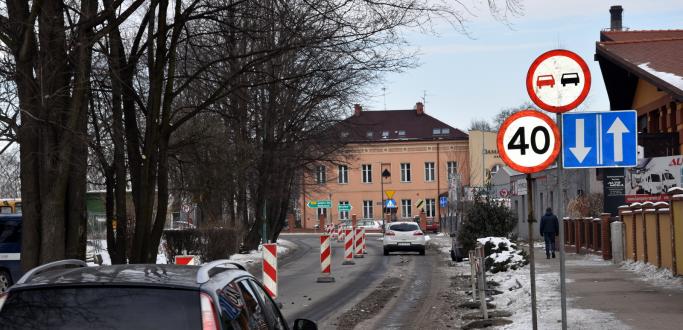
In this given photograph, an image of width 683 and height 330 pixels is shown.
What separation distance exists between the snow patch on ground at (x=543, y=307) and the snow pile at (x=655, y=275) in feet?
6.10

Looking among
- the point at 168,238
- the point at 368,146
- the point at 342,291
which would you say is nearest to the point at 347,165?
the point at 168,238

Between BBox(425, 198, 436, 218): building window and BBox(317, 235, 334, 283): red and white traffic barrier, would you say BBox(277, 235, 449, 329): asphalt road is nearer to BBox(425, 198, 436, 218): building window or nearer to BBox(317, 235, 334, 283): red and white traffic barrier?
BBox(317, 235, 334, 283): red and white traffic barrier

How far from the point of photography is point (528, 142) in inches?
379

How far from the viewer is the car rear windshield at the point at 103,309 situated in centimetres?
495

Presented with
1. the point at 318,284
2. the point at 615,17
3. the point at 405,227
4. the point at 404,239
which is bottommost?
the point at 318,284

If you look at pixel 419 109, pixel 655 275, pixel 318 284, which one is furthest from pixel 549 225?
pixel 419 109

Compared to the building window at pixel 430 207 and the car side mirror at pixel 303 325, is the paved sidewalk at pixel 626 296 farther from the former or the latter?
the building window at pixel 430 207

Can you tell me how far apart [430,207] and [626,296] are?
272 ft

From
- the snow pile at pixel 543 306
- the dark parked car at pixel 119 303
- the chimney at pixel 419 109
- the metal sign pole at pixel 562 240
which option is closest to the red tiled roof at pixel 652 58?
the snow pile at pixel 543 306

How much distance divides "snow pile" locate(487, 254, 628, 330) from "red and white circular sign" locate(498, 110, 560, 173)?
3.82m

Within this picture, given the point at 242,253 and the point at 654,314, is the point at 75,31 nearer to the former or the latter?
the point at 654,314

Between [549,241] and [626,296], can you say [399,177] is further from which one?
[626,296]

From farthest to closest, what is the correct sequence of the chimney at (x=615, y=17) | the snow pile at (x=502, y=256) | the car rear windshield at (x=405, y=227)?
the chimney at (x=615, y=17) < the car rear windshield at (x=405, y=227) < the snow pile at (x=502, y=256)

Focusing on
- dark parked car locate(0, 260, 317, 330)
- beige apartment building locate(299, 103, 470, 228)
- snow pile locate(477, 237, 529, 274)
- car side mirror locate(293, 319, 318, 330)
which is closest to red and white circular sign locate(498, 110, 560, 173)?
car side mirror locate(293, 319, 318, 330)
